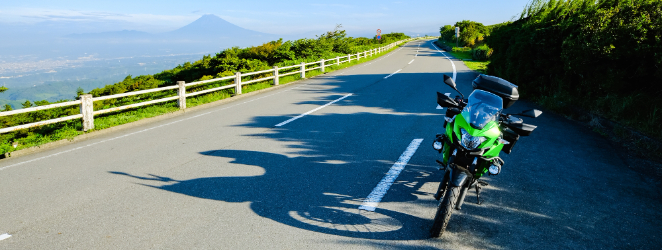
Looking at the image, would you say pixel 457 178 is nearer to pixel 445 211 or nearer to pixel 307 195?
pixel 445 211

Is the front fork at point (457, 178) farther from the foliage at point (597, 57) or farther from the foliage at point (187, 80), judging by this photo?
the foliage at point (187, 80)

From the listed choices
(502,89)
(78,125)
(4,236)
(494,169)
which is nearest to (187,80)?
(78,125)

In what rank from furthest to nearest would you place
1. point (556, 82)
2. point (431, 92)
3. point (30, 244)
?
point (431, 92) → point (556, 82) → point (30, 244)

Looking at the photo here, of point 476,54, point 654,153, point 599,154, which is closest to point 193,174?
point 599,154

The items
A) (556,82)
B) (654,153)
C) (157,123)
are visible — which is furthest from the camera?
(556,82)

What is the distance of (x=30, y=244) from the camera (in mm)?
3232

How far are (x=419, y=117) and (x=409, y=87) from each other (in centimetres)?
587

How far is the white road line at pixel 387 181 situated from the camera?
385cm

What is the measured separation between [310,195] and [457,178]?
1.66m

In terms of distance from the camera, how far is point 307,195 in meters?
4.11

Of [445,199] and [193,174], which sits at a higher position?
[445,199]

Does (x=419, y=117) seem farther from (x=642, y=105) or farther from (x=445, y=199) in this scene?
(x=445, y=199)

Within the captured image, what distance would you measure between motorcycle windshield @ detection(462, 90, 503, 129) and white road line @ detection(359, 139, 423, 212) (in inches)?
51.6

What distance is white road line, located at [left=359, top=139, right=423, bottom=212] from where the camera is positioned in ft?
12.6
